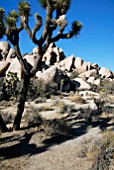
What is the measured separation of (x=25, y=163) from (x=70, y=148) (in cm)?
183

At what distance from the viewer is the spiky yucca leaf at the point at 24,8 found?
888 cm

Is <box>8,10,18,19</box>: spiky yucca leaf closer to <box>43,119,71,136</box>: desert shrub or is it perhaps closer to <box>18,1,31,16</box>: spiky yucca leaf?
<box>18,1,31,16</box>: spiky yucca leaf

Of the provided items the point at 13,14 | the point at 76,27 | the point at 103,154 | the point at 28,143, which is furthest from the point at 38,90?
the point at 103,154

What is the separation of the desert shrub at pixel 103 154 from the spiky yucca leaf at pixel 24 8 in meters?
5.39

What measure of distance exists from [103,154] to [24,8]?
5.86 meters

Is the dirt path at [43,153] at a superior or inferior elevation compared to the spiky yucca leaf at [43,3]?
inferior

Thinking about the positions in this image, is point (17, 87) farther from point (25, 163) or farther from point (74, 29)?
point (25, 163)

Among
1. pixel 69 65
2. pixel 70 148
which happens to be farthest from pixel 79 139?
pixel 69 65

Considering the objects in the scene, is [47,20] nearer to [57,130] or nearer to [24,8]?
[24,8]

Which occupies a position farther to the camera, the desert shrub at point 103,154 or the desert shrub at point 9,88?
the desert shrub at point 9,88

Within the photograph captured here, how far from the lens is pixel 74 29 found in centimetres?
973

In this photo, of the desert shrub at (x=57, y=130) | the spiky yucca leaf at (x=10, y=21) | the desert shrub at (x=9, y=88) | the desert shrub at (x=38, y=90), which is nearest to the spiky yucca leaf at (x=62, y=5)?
the spiky yucca leaf at (x=10, y=21)

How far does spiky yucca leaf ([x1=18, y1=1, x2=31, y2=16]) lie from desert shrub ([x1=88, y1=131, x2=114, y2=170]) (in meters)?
5.39

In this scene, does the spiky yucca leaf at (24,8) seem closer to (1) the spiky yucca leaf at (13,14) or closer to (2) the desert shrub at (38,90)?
(1) the spiky yucca leaf at (13,14)
